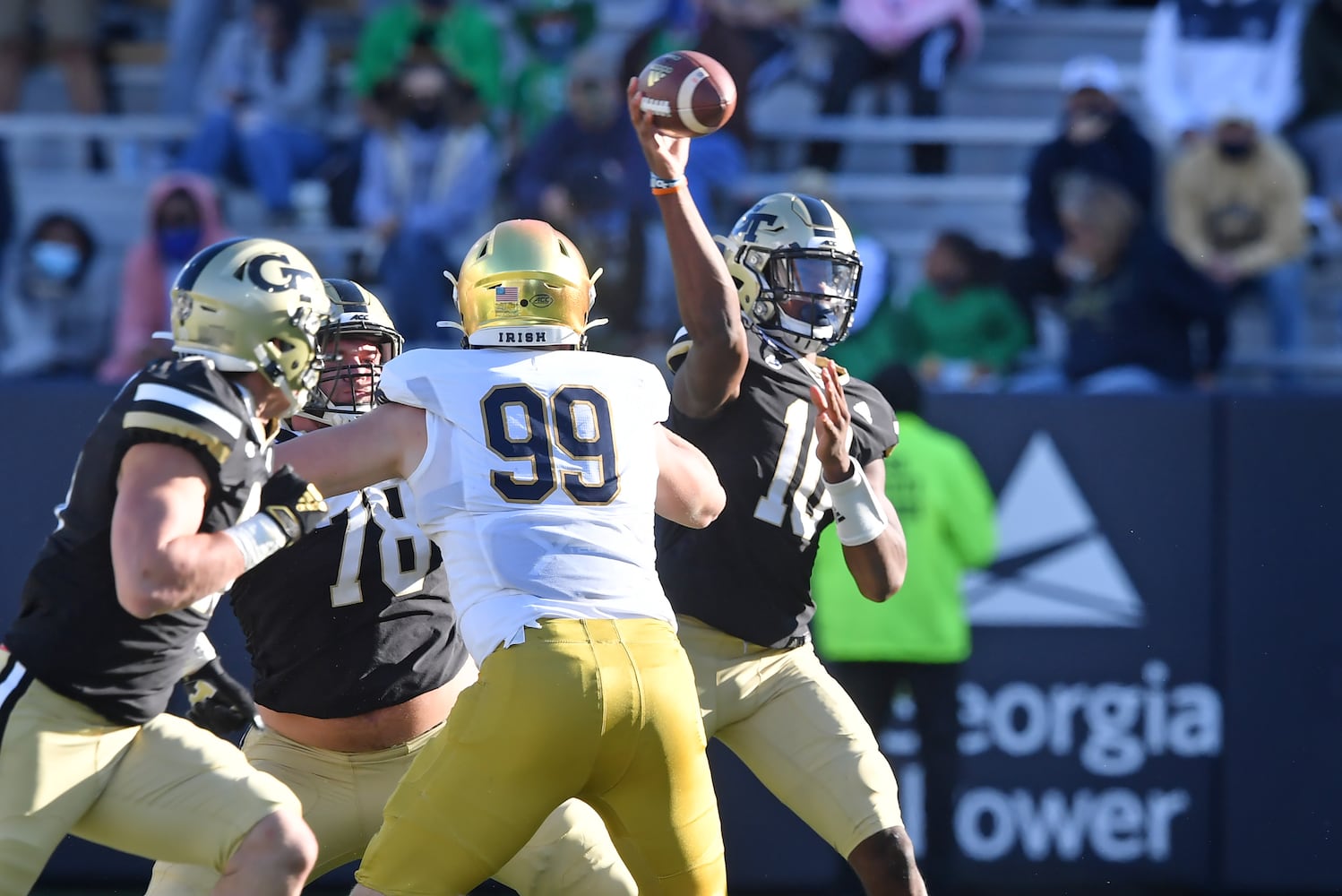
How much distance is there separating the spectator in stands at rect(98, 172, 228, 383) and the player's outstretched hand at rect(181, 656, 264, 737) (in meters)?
4.16

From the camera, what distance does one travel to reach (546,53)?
9.61 metres

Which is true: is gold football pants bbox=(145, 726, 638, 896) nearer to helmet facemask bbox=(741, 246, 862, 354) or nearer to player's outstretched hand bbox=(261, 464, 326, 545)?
player's outstretched hand bbox=(261, 464, 326, 545)

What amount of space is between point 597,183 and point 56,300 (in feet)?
9.02

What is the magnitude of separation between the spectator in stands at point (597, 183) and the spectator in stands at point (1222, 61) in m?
2.92

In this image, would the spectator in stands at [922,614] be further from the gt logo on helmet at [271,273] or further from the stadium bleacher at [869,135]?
the gt logo on helmet at [271,273]

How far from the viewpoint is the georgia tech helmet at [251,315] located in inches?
155

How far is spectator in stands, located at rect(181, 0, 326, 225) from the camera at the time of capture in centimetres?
969

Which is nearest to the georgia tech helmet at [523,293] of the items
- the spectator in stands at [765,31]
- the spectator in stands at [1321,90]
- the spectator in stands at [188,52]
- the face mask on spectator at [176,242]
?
the face mask on spectator at [176,242]

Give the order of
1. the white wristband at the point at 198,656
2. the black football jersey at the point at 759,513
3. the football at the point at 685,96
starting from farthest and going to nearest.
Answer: the black football jersey at the point at 759,513 < the white wristband at the point at 198,656 < the football at the point at 685,96

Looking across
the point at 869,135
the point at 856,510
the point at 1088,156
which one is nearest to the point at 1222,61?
the point at 1088,156

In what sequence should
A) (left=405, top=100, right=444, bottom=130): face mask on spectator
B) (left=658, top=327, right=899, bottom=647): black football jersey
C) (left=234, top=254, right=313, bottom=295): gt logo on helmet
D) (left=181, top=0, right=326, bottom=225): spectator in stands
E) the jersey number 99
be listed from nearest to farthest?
1. the jersey number 99
2. (left=234, top=254, right=313, bottom=295): gt logo on helmet
3. (left=658, top=327, right=899, bottom=647): black football jersey
4. (left=405, top=100, right=444, bottom=130): face mask on spectator
5. (left=181, top=0, right=326, bottom=225): spectator in stands

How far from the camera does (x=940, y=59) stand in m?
10.1

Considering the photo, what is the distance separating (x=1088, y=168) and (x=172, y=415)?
612cm

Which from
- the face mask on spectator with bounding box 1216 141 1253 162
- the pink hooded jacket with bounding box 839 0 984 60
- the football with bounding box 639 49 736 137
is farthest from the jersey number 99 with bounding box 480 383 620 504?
the pink hooded jacket with bounding box 839 0 984 60
